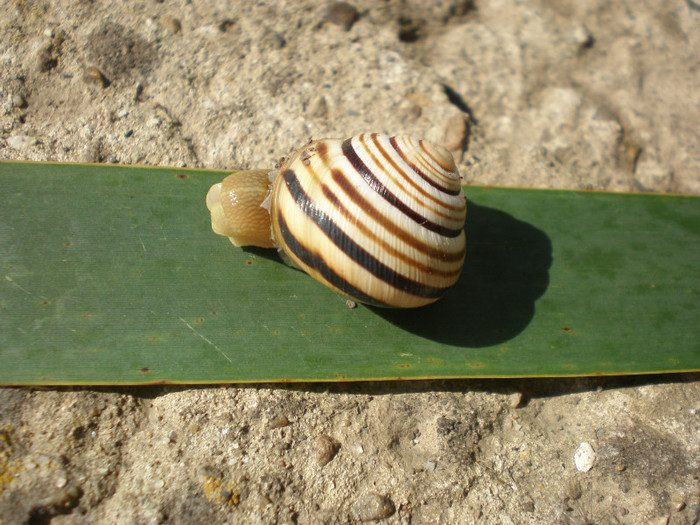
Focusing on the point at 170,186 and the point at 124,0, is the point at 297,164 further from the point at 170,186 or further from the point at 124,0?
the point at 124,0

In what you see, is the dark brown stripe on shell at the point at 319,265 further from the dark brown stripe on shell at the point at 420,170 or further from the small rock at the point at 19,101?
the small rock at the point at 19,101

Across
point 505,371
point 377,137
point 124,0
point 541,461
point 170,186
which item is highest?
point 124,0

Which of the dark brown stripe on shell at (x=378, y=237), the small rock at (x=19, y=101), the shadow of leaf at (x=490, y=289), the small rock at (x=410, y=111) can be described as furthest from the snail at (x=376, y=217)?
the small rock at (x=19, y=101)

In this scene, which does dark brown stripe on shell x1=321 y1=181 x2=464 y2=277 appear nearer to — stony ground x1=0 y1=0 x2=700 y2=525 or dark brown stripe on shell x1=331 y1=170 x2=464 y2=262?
dark brown stripe on shell x1=331 y1=170 x2=464 y2=262

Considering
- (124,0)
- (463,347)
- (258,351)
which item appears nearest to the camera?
(258,351)

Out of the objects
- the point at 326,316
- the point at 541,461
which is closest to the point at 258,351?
the point at 326,316

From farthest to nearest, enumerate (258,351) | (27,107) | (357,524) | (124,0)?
1. (124,0)
2. (27,107)
3. (258,351)
4. (357,524)

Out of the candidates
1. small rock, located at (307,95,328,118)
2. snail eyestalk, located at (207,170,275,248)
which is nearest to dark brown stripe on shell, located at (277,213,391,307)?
snail eyestalk, located at (207,170,275,248)

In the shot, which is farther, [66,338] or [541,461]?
[541,461]
